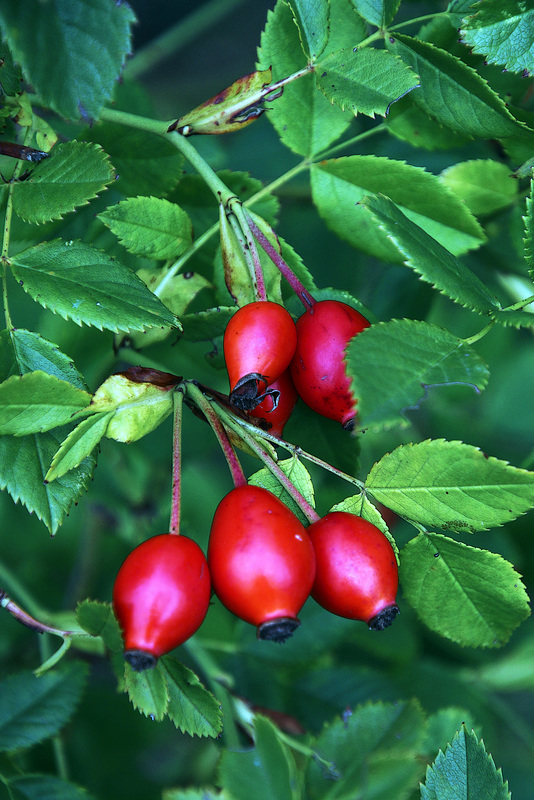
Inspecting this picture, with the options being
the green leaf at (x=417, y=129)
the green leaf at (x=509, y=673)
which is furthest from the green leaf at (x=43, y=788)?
the green leaf at (x=509, y=673)

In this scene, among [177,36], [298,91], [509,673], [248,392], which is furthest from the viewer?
[177,36]

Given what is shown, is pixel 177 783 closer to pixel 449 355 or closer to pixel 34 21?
pixel 449 355

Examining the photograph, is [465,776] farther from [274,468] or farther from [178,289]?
[178,289]

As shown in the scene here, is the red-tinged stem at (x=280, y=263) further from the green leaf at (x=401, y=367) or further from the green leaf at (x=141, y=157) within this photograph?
the green leaf at (x=141, y=157)

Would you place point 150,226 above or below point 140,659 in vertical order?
above

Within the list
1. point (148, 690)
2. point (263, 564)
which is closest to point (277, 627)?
point (263, 564)

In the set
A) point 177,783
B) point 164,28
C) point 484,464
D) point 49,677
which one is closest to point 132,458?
point 49,677

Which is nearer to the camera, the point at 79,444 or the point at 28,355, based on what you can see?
the point at 79,444
